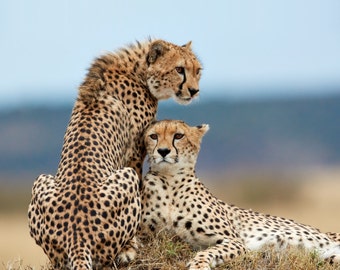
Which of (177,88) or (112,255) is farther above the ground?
(177,88)

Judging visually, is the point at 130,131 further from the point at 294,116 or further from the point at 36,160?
the point at 294,116

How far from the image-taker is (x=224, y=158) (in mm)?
49500

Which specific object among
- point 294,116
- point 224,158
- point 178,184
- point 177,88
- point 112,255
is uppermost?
point 294,116

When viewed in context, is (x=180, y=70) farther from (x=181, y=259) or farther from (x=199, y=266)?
(x=199, y=266)

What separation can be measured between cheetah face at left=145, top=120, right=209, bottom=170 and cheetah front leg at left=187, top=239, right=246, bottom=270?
0.60m

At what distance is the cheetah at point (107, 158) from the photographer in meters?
6.71

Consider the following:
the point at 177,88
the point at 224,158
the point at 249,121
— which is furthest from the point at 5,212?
the point at 249,121

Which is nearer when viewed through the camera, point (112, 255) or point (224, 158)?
point (112, 255)

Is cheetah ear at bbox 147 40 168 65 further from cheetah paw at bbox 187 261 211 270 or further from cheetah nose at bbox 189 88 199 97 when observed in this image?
cheetah paw at bbox 187 261 211 270

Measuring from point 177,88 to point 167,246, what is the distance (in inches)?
46.5

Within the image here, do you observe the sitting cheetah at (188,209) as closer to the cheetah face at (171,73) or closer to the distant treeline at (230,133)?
the cheetah face at (171,73)

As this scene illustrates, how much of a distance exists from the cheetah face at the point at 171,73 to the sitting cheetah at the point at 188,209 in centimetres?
29

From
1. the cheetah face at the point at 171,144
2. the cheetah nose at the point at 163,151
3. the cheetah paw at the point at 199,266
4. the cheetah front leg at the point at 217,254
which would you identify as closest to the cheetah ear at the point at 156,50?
the cheetah face at the point at 171,144

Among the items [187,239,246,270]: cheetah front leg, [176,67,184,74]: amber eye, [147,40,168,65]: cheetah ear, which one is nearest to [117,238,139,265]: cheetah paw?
[187,239,246,270]: cheetah front leg
